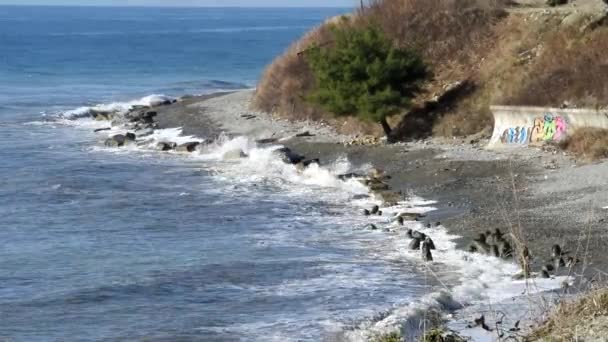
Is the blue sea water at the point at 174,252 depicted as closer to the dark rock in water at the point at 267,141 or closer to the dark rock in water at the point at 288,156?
the dark rock in water at the point at 288,156

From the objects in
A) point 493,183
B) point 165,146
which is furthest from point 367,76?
→ point 493,183

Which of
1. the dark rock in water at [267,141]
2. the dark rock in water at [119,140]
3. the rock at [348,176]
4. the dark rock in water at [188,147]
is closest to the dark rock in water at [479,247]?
the rock at [348,176]

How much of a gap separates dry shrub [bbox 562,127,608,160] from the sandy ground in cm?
40

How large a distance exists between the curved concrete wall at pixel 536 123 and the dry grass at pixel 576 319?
70.5 feet

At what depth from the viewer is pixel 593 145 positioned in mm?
28984

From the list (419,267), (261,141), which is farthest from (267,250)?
(261,141)

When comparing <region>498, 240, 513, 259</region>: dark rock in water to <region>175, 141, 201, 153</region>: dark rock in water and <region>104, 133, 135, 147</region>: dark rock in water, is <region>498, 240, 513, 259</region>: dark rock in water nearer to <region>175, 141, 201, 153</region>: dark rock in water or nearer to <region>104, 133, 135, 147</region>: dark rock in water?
<region>175, 141, 201, 153</region>: dark rock in water

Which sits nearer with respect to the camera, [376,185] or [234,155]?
[376,185]

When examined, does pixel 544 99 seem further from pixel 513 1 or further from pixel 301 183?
pixel 513 1

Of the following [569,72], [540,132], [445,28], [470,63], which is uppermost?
[445,28]

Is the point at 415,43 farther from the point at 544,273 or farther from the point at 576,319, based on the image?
the point at 576,319

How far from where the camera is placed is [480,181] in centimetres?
2812

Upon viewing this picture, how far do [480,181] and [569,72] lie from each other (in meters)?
7.54

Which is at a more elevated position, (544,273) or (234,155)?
(234,155)
